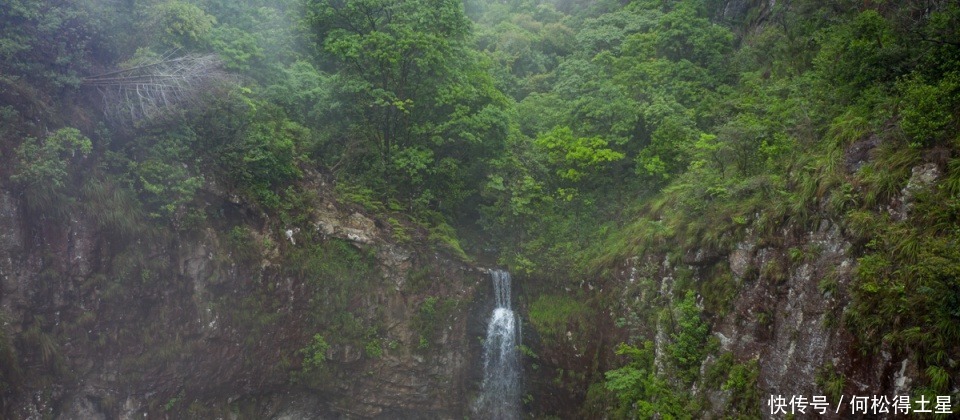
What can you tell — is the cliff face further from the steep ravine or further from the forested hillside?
the steep ravine

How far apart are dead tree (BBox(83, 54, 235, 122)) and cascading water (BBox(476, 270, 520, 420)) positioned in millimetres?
8785

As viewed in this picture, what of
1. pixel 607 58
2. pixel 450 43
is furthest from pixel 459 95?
pixel 607 58

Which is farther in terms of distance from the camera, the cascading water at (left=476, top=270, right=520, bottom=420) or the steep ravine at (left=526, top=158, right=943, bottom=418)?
the cascading water at (left=476, top=270, right=520, bottom=420)

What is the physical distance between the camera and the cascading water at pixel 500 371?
571 inches

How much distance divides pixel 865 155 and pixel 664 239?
422cm

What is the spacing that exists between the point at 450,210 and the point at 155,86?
25.9 ft

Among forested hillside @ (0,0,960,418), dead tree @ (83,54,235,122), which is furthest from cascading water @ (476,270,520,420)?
dead tree @ (83,54,235,122)

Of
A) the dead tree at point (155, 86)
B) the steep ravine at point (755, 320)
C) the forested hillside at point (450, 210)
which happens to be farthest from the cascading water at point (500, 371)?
the dead tree at point (155, 86)

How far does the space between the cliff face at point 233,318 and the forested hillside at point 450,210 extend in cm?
6

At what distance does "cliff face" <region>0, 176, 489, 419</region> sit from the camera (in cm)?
1102

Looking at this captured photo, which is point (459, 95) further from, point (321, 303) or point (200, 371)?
point (200, 371)

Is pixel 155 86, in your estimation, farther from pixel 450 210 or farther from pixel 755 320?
pixel 755 320

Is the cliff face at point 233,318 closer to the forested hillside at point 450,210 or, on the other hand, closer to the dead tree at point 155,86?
the forested hillside at point 450,210

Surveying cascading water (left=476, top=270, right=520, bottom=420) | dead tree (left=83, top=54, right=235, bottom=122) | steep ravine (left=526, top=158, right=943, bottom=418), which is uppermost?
dead tree (left=83, top=54, right=235, bottom=122)
